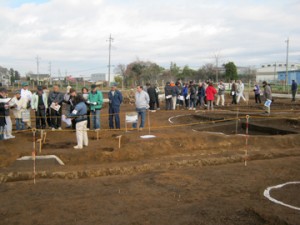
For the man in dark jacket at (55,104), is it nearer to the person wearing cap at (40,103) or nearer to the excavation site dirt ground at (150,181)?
the person wearing cap at (40,103)

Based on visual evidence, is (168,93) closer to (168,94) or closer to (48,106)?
(168,94)

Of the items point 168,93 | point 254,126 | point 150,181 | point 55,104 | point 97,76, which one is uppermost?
point 97,76

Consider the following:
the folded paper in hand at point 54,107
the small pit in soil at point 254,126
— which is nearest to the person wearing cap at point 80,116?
the folded paper in hand at point 54,107

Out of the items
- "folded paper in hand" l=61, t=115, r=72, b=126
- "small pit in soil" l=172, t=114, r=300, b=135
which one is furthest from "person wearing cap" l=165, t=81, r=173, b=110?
"folded paper in hand" l=61, t=115, r=72, b=126

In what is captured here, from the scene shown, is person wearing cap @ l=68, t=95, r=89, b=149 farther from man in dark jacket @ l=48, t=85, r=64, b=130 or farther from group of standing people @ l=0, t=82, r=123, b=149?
man in dark jacket @ l=48, t=85, r=64, b=130

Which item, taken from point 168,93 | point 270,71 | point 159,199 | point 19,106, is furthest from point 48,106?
point 270,71

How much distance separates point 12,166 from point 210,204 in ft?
19.8

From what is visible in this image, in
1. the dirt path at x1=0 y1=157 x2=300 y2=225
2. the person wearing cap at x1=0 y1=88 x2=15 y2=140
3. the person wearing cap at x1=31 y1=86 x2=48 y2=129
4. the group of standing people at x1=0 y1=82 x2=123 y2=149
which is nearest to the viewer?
the dirt path at x1=0 y1=157 x2=300 y2=225

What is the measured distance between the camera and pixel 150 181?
7.50 m

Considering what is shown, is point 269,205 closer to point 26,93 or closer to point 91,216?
point 91,216

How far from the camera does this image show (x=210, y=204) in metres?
5.92

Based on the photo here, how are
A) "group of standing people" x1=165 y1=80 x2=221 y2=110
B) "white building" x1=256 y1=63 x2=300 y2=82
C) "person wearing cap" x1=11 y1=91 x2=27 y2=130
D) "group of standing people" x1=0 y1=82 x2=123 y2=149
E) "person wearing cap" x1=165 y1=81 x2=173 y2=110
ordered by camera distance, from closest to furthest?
"group of standing people" x1=0 y1=82 x2=123 y2=149, "person wearing cap" x1=11 y1=91 x2=27 y2=130, "group of standing people" x1=165 y1=80 x2=221 y2=110, "person wearing cap" x1=165 y1=81 x2=173 y2=110, "white building" x1=256 y1=63 x2=300 y2=82

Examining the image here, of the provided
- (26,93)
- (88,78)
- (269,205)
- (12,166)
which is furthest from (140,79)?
(269,205)

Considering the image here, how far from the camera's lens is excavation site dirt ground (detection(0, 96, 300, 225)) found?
5.47 metres
